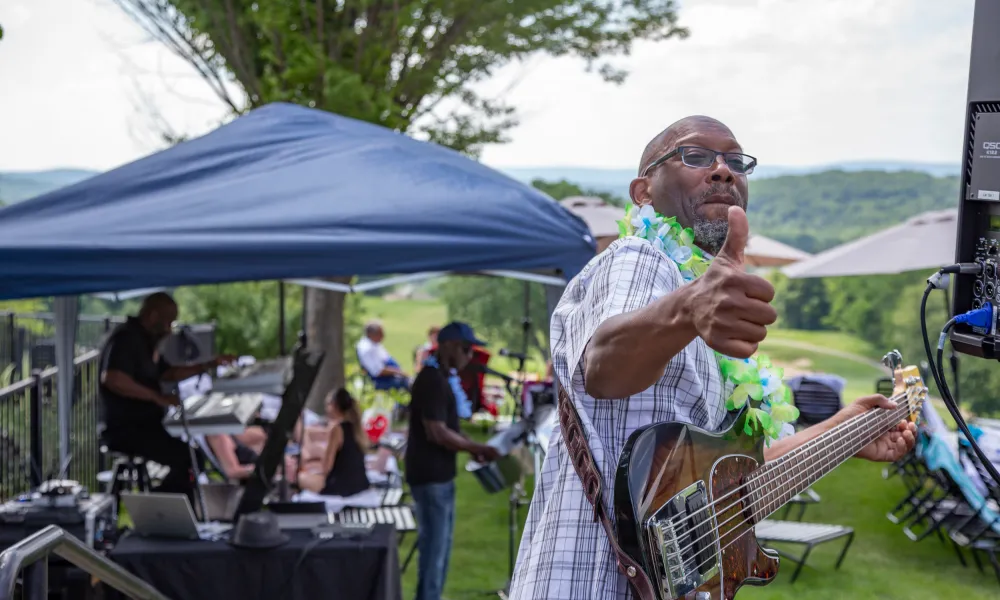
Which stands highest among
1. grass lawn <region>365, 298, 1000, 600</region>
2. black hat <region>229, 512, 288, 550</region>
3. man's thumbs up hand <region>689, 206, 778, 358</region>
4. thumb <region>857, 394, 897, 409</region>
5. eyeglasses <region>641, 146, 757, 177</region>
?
eyeglasses <region>641, 146, 757, 177</region>

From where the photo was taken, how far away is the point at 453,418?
5910 mm

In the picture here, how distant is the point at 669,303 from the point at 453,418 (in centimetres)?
447

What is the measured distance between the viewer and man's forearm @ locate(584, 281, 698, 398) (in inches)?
60.0

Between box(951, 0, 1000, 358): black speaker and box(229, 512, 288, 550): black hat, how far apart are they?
3498 mm

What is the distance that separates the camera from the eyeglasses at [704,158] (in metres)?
2.12

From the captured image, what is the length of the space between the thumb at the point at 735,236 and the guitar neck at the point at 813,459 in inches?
31.4

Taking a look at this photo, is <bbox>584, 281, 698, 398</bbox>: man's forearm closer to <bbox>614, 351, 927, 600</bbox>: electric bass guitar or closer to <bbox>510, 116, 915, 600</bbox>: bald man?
<bbox>510, 116, 915, 600</bbox>: bald man

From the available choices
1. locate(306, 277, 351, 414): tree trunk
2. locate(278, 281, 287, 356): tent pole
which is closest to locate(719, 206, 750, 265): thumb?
locate(278, 281, 287, 356): tent pole

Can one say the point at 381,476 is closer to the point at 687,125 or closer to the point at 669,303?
the point at 687,125

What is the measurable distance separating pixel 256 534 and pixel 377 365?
9.36 meters

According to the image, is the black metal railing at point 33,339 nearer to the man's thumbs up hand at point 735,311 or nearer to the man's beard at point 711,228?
the man's beard at point 711,228

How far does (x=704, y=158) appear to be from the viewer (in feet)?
6.93

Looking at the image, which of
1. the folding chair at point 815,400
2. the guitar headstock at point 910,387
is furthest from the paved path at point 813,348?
the guitar headstock at point 910,387

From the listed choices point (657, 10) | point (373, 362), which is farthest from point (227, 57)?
point (657, 10)
